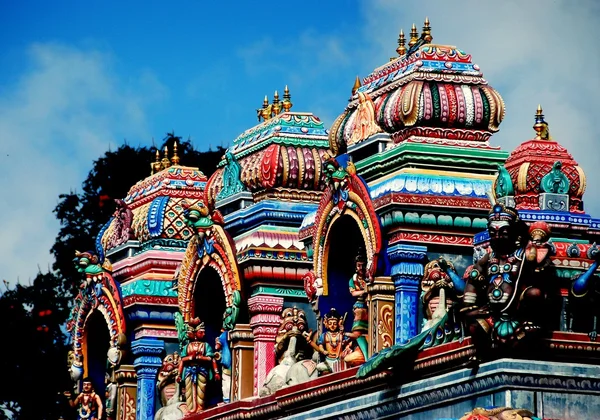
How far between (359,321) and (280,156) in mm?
4674

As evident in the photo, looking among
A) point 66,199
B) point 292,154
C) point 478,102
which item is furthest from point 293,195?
point 66,199

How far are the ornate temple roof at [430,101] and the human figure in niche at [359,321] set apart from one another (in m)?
1.84

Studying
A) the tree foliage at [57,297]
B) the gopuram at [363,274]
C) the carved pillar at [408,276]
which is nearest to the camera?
the gopuram at [363,274]

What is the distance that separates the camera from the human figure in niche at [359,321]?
90.7ft

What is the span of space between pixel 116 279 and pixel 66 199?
18.9 meters

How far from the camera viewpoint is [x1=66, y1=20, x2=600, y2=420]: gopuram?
23.2 metres

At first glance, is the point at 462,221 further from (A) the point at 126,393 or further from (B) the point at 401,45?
(A) the point at 126,393

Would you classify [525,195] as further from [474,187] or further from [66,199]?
[66,199]

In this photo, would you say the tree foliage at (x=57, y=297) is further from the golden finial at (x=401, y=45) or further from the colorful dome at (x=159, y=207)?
the golden finial at (x=401, y=45)

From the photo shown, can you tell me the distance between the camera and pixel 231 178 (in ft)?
108

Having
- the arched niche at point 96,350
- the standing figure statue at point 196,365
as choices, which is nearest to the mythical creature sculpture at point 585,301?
the standing figure statue at point 196,365

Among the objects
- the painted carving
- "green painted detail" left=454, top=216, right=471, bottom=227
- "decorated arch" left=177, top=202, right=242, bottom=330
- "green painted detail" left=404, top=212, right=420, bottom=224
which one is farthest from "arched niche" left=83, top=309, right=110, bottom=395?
"green painted detail" left=454, top=216, right=471, bottom=227

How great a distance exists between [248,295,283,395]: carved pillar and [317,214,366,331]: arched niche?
2256mm

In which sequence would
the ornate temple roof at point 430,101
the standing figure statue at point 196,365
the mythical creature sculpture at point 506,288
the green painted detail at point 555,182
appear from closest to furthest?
the mythical creature sculpture at point 506,288
the green painted detail at point 555,182
the ornate temple roof at point 430,101
the standing figure statue at point 196,365
